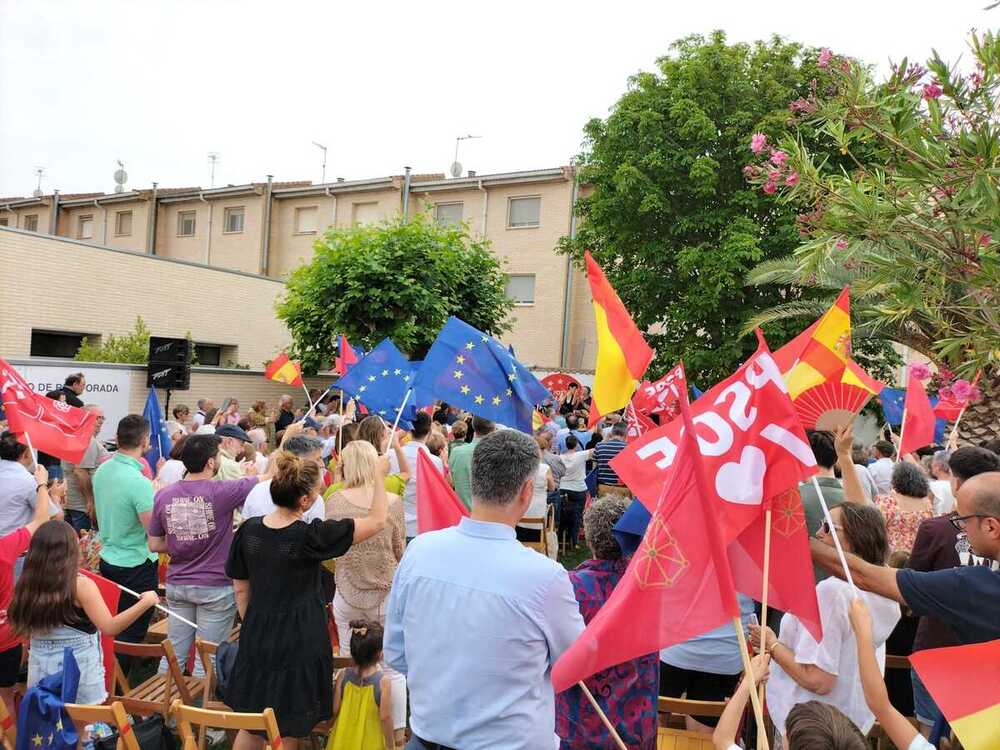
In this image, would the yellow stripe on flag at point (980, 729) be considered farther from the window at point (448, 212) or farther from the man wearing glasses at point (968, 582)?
the window at point (448, 212)

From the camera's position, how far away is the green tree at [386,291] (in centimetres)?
1920

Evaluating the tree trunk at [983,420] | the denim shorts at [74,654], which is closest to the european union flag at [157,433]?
the denim shorts at [74,654]

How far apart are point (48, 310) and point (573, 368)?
51.9 feet

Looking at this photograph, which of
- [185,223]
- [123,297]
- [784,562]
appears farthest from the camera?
[185,223]

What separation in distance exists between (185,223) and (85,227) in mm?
5019

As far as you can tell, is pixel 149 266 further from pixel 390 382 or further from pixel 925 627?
pixel 925 627

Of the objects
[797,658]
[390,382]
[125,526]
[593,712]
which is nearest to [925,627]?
[797,658]

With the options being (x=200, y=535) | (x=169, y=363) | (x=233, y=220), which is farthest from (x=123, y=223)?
(x=200, y=535)

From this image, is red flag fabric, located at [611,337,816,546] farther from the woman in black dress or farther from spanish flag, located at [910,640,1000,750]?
the woman in black dress

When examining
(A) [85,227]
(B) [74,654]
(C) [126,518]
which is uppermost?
(A) [85,227]

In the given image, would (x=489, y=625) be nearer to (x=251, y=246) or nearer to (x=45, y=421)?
(x=45, y=421)

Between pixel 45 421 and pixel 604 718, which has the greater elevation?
pixel 45 421

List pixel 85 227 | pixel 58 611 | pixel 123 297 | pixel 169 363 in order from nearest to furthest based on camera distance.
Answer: pixel 58 611 → pixel 169 363 → pixel 123 297 → pixel 85 227

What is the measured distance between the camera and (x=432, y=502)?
14.3 ft
